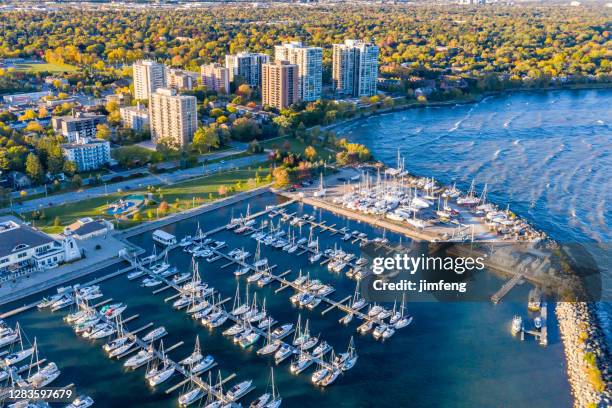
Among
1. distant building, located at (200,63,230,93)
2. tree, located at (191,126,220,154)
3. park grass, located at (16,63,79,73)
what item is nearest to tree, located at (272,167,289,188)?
tree, located at (191,126,220,154)

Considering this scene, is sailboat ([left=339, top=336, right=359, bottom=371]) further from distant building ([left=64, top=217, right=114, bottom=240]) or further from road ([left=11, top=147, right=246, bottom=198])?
road ([left=11, top=147, right=246, bottom=198])

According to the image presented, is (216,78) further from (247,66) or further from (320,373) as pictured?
(320,373)

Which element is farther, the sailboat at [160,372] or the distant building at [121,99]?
the distant building at [121,99]

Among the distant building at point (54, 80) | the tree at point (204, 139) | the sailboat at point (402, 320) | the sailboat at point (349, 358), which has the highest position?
the distant building at point (54, 80)

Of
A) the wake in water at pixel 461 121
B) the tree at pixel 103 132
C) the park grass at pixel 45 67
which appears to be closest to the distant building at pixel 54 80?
the park grass at pixel 45 67

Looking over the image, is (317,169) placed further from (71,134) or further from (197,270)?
(71,134)

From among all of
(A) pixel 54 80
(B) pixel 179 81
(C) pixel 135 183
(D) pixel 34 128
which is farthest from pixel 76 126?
(A) pixel 54 80

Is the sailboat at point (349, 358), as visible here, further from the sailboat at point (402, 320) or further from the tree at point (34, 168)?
the tree at point (34, 168)
